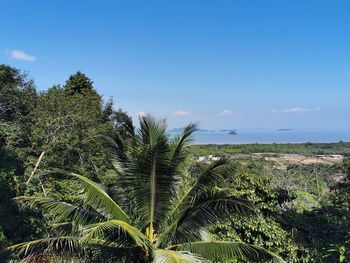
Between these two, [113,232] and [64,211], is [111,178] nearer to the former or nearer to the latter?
[64,211]

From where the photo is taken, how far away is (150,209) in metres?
6.95

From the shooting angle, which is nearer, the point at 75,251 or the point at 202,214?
the point at 75,251

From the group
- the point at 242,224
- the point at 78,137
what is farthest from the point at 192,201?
the point at 78,137

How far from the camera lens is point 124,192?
7258 mm

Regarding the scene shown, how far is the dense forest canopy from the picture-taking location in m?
7.31

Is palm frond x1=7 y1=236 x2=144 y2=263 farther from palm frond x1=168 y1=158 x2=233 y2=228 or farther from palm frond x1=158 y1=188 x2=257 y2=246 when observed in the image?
palm frond x1=168 y1=158 x2=233 y2=228

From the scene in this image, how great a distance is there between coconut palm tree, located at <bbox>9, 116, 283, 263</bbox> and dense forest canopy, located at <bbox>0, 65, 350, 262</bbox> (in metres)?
0.05

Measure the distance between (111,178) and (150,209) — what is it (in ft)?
8.31

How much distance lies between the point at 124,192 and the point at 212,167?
172cm

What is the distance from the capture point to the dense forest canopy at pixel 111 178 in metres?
7.31

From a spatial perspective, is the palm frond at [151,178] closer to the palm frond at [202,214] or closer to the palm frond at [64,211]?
the palm frond at [202,214]

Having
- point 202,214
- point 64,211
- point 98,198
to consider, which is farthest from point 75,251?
point 202,214

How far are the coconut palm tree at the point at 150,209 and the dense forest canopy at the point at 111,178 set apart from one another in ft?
0.15

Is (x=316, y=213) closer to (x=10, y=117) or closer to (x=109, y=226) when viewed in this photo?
(x=109, y=226)
